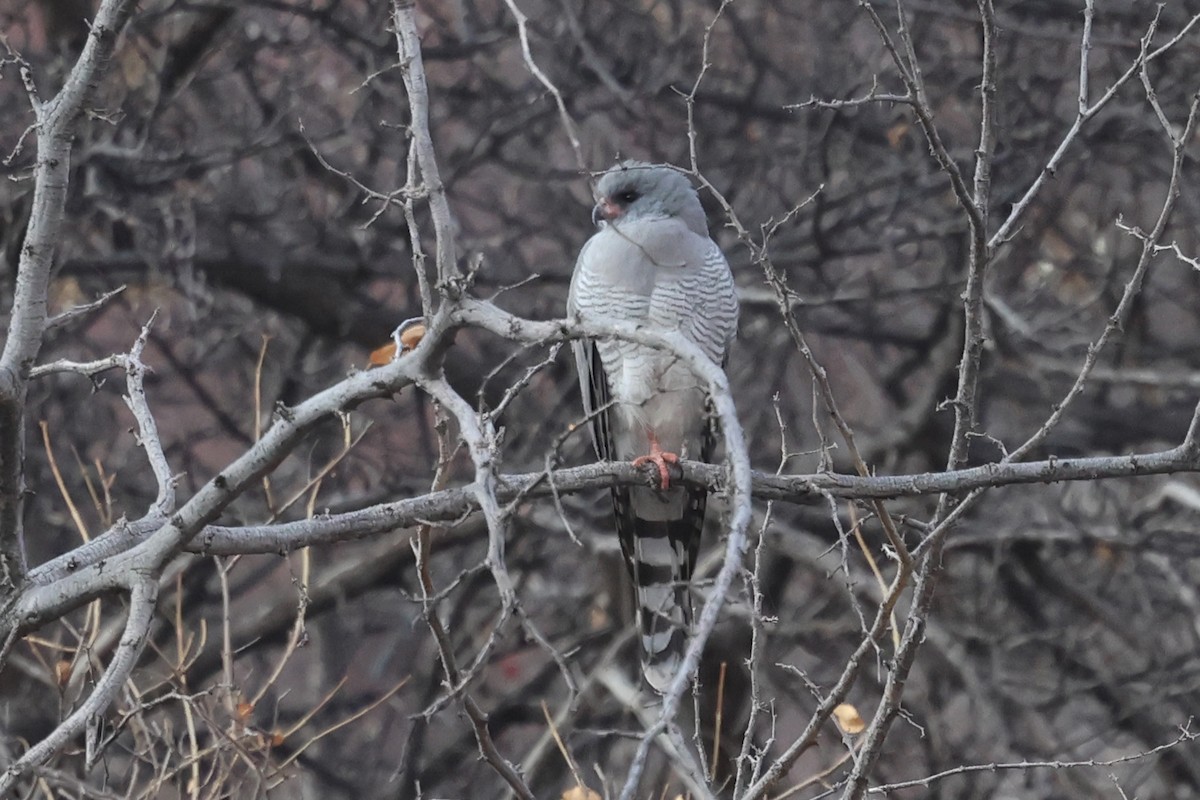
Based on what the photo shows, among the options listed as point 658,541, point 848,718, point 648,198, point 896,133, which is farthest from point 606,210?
point 896,133

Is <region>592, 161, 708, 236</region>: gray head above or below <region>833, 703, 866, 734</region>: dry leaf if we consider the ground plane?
above

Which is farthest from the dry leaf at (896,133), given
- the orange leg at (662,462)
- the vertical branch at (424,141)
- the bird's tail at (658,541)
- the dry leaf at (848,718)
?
the vertical branch at (424,141)

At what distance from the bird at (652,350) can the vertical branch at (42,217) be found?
1979mm

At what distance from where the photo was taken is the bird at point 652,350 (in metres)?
4.56

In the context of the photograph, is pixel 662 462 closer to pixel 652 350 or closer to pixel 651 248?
pixel 652 350

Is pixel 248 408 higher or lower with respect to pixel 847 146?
lower

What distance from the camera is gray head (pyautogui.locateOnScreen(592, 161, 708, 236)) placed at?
188 inches

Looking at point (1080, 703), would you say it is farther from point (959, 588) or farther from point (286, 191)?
point (286, 191)

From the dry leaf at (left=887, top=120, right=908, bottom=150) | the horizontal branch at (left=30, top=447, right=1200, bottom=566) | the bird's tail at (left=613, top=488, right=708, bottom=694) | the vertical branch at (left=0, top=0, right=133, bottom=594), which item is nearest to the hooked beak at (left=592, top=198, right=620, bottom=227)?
the bird's tail at (left=613, top=488, right=708, bottom=694)

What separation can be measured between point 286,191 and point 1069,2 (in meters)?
3.58

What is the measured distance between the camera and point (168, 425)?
28.0ft

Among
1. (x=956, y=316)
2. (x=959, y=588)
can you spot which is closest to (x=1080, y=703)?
(x=959, y=588)

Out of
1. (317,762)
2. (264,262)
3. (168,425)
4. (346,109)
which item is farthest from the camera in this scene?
(168,425)

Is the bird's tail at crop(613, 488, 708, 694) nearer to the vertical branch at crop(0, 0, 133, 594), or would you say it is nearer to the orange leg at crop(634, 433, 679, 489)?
the orange leg at crop(634, 433, 679, 489)
